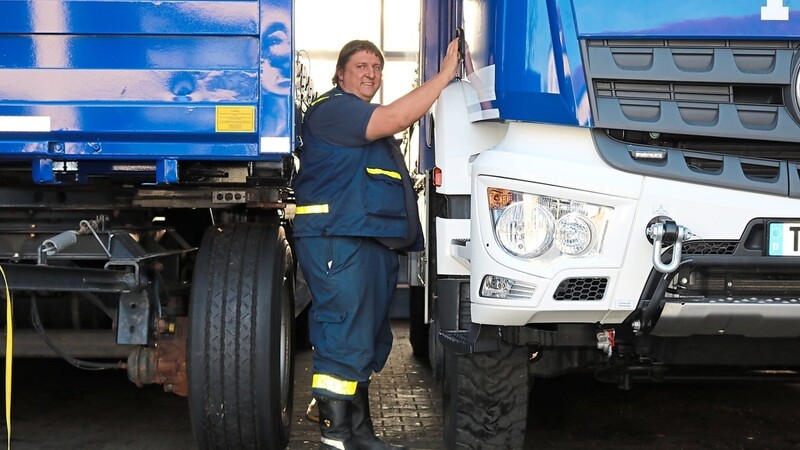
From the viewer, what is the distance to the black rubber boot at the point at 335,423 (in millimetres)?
4547

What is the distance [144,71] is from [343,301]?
1.31 metres

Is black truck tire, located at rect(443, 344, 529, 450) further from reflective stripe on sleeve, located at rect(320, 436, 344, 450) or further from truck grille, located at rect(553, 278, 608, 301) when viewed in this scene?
reflective stripe on sleeve, located at rect(320, 436, 344, 450)

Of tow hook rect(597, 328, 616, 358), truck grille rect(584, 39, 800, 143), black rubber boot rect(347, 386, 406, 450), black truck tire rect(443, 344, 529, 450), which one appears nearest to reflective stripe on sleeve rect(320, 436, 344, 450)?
black rubber boot rect(347, 386, 406, 450)

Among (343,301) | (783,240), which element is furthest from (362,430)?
(783,240)

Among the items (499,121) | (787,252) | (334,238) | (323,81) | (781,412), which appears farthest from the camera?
(323,81)

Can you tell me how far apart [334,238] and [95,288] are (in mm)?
1038

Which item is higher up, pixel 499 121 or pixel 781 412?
pixel 499 121

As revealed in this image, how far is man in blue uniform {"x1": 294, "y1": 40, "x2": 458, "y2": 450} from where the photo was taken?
4473 mm

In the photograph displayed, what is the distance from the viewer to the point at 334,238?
177 inches

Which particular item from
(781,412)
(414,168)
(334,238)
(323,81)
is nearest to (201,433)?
(334,238)

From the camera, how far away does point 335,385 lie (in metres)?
4.52

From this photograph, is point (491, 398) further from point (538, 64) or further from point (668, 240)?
point (538, 64)

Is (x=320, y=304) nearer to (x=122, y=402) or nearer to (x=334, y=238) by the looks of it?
(x=334, y=238)

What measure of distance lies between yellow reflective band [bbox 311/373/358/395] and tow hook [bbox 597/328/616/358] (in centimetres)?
129
